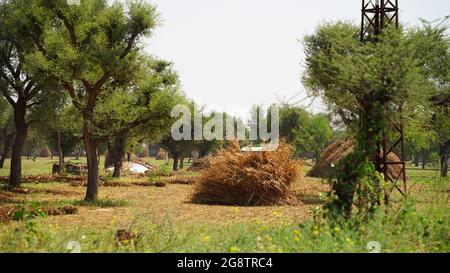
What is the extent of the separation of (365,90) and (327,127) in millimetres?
66270

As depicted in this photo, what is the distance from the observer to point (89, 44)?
18250 mm

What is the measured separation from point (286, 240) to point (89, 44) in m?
13.0

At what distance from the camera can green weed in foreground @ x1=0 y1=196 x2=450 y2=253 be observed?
704 centimetres

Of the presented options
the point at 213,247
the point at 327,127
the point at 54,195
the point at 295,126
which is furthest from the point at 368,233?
the point at 327,127

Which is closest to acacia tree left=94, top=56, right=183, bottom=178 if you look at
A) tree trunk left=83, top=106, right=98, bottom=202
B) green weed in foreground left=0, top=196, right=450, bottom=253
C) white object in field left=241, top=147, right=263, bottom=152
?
tree trunk left=83, top=106, right=98, bottom=202

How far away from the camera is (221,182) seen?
18.5m

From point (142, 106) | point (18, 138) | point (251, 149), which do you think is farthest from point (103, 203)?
point (18, 138)

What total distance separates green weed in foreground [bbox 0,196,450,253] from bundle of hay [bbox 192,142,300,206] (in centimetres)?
856

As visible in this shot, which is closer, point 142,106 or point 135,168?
point 142,106

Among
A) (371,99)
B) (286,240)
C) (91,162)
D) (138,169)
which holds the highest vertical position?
(371,99)

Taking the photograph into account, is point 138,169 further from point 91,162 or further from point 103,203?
point 103,203
